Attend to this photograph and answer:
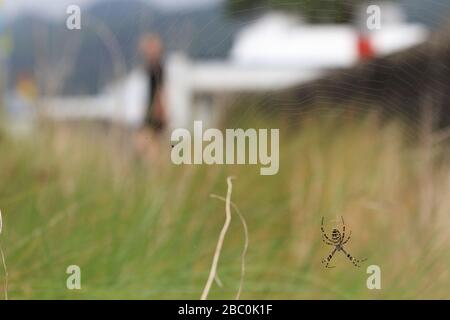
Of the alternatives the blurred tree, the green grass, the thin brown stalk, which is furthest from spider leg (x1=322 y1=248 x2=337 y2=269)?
the blurred tree

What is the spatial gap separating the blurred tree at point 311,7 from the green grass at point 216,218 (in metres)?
0.32

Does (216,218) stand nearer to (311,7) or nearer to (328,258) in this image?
(328,258)

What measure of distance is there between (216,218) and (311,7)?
749 millimetres

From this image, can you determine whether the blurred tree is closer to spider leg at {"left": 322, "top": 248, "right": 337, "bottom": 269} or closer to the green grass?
the green grass

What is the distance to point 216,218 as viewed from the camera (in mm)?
2854

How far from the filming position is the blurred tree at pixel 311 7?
284 centimetres

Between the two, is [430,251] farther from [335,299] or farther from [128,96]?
[128,96]

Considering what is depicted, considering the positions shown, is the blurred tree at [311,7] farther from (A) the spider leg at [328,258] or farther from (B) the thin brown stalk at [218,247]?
(A) the spider leg at [328,258]

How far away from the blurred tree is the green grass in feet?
1.05

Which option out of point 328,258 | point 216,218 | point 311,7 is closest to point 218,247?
point 216,218

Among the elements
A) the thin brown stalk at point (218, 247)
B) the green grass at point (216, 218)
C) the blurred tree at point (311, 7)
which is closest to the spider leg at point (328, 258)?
the green grass at point (216, 218)

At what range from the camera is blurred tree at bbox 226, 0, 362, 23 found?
284 cm

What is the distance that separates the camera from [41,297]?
108 inches
